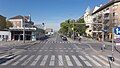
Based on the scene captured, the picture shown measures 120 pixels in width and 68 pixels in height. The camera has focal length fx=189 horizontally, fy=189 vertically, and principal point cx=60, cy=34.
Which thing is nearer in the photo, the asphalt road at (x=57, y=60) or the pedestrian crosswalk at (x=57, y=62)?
the asphalt road at (x=57, y=60)

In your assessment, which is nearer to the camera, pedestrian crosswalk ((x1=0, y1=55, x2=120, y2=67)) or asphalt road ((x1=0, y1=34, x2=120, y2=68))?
asphalt road ((x1=0, y1=34, x2=120, y2=68))

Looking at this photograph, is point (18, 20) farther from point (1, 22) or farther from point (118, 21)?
point (118, 21)

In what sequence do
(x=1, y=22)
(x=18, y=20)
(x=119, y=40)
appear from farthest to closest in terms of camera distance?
(x=18, y=20), (x=1, y=22), (x=119, y=40)

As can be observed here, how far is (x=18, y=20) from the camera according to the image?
105 m

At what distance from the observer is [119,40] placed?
452 inches

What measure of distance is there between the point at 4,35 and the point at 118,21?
40449 mm

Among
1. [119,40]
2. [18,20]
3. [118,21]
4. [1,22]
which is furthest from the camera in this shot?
[18,20]

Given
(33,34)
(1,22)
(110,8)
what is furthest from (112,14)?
(1,22)

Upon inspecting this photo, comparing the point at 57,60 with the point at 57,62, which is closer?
the point at 57,62

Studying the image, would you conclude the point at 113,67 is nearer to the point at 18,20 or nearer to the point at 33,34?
the point at 33,34

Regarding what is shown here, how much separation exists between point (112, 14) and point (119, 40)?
2254 inches

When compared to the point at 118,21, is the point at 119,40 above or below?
below

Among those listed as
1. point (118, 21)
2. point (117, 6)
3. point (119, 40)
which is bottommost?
point (119, 40)

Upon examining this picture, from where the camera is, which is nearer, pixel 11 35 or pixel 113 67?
pixel 113 67
